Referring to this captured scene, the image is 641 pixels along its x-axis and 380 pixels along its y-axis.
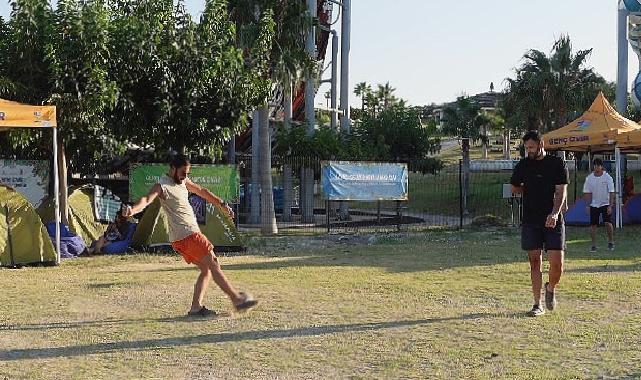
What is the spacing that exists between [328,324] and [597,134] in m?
13.6

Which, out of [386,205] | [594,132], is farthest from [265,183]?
[386,205]

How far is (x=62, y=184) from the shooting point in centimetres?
1470

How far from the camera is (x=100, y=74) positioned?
1445 centimetres

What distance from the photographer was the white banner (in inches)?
588

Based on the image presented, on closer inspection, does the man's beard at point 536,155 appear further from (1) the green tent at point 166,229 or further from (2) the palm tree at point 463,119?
(2) the palm tree at point 463,119

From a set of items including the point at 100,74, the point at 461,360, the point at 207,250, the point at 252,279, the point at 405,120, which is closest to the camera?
the point at 461,360

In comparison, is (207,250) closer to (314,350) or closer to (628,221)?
(314,350)

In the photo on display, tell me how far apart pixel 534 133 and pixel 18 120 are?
25.9ft

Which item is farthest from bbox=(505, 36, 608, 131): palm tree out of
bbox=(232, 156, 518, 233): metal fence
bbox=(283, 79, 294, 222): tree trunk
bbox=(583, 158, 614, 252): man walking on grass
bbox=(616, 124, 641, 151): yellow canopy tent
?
bbox=(583, 158, 614, 252): man walking on grass

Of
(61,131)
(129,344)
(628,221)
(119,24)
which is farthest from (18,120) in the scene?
(628,221)

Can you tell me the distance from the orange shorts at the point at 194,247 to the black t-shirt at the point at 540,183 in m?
3.20

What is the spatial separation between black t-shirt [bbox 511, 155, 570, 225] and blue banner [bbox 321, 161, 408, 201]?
1083 centimetres

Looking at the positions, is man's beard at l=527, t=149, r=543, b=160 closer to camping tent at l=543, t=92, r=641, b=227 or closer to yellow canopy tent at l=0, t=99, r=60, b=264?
yellow canopy tent at l=0, t=99, r=60, b=264

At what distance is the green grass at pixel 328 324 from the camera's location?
6.01 m
